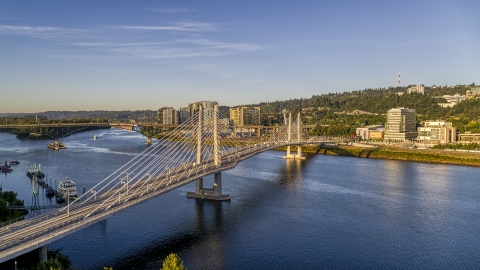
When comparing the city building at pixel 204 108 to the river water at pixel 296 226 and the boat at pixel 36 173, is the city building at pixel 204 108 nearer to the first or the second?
the river water at pixel 296 226

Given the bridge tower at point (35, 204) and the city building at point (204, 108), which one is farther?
the city building at point (204, 108)

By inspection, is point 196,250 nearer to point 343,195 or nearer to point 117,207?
point 117,207

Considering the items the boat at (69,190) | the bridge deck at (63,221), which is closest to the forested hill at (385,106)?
the boat at (69,190)

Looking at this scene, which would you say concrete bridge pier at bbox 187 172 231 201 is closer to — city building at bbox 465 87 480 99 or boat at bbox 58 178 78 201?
boat at bbox 58 178 78 201

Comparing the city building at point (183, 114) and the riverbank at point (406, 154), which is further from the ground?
the city building at point (183, 114)

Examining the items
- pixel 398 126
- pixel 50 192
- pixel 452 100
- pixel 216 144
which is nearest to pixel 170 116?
pixel 398 126

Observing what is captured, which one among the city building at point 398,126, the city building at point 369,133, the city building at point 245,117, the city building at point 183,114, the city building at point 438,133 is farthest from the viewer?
the city building at point 183,114

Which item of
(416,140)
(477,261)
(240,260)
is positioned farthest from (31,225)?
(416,140)

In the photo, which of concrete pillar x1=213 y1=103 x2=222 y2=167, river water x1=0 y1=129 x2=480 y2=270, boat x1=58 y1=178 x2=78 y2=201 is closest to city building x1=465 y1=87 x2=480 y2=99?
river water x1=0 y1=129 x2=480 y2=270
